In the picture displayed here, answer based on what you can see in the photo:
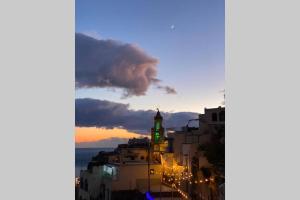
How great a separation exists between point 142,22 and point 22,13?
8.16 feet

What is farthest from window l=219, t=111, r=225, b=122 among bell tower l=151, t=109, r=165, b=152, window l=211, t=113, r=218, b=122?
bell tower l=151, t=109, r=165, b=152

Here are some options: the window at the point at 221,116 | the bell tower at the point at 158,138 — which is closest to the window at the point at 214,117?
the window at the point at 221,116

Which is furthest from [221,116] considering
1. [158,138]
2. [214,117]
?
[158,138]

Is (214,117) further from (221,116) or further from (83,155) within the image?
(83,155)

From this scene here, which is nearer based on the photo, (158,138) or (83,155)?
(83,155)

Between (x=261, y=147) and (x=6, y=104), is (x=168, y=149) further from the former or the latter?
(x=6, y=104)

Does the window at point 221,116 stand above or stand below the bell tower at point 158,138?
above

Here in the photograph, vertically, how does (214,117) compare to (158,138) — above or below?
above

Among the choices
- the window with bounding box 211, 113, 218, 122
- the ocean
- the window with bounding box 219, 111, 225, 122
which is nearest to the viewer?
the ocean

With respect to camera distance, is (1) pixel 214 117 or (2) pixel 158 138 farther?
(2) pixel 158 138

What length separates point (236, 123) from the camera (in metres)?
3.18

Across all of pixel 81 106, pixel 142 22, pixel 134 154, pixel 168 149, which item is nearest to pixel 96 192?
pixel 134 154

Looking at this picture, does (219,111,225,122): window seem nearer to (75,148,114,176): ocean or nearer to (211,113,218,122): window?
(211,113,218,122): window

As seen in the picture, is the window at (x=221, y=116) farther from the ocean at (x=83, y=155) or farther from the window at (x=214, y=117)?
the ocean at (x=83, y=155)
